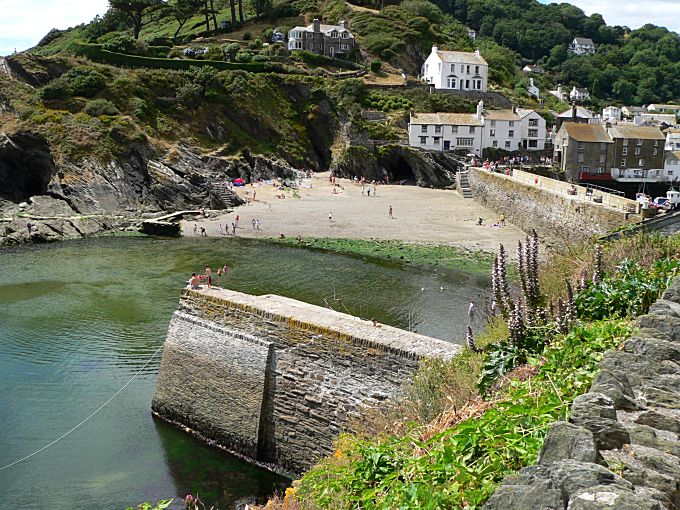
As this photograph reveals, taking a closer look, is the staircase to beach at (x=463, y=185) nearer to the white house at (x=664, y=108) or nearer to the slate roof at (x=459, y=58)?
the slate roof at (x=459, y=58)

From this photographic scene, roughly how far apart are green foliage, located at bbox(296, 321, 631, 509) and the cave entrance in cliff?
58.8 metres

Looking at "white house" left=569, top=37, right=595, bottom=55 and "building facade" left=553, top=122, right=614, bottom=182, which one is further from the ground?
"white house" left=569, top=37, right=595, bottom=55

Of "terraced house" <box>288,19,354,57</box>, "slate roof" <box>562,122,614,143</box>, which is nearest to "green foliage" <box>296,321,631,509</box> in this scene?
"slate roof" <box>562,122,614,143</box>

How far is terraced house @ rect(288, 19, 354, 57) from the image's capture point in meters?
86.4

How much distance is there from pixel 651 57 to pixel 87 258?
154815mm

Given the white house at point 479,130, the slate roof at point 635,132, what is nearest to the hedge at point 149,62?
the white house at point 479,130

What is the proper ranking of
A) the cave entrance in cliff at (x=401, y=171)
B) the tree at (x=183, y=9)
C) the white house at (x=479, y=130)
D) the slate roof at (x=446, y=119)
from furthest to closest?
the tree at (x=183, y=9) < the slate roof at (x=446, y=119) < the white house at (x=479, y=130) < the cave entrance in cliff at (x=401, y=171)

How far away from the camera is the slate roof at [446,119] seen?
68.1 meters

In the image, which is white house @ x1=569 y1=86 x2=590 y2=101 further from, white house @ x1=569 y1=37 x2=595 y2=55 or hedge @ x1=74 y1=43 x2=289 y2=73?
Result: hedge @ x1=74 y1=43 x2=289 y2=73

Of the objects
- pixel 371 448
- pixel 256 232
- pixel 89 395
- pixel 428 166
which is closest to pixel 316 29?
pixel 428 166

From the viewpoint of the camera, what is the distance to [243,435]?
14.9m

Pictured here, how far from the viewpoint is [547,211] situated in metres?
40.2

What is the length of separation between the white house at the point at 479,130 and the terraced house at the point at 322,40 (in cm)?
2337

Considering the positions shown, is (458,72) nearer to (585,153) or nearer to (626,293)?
(585,153)
